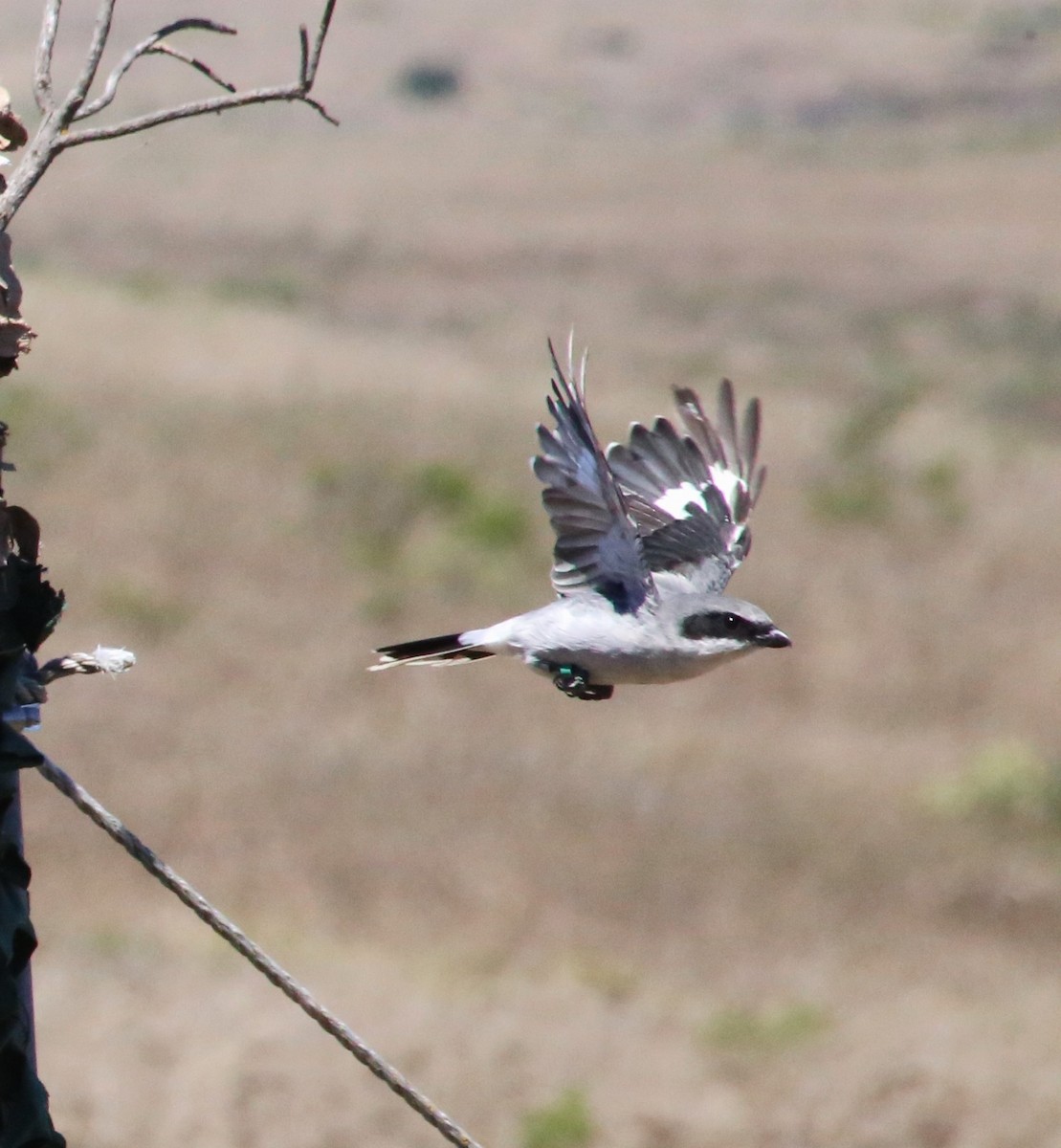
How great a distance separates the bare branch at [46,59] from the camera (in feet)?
10.2

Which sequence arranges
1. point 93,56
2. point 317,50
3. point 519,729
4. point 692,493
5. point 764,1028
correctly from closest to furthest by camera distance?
point 93,56, point 317,50, point 692,493, point 764,1028, point 519,729

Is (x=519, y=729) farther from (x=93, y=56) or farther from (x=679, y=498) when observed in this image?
(x=93, y=56)

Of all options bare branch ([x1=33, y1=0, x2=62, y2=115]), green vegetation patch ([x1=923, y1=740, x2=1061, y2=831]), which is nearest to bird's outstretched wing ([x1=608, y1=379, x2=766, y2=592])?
bare branch ([x1=33, y1=0, x2=62, y2=115])

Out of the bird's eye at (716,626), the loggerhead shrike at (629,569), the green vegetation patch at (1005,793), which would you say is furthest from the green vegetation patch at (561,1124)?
the bird's eye at (716,626)

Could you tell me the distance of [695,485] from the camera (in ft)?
17.8

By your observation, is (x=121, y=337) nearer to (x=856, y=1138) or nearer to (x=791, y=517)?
(x=791, y=517)

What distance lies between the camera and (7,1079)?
3055 mm

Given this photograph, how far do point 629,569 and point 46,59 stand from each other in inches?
76.7

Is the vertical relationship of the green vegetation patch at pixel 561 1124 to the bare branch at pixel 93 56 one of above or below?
below

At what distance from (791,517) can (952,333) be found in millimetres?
17396

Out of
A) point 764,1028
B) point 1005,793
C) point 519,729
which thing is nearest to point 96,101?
point 764,1028

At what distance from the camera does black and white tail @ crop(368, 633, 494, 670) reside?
15.8ft

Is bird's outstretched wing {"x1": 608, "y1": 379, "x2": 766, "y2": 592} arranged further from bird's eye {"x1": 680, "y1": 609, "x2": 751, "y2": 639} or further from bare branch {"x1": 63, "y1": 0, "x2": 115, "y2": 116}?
bare branch {"x1": 63, "y1": 0, "x2": 115, "y2": 116}

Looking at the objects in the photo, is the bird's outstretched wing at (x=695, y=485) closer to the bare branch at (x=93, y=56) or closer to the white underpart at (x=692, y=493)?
the white underpart at (x=692, y=493)
